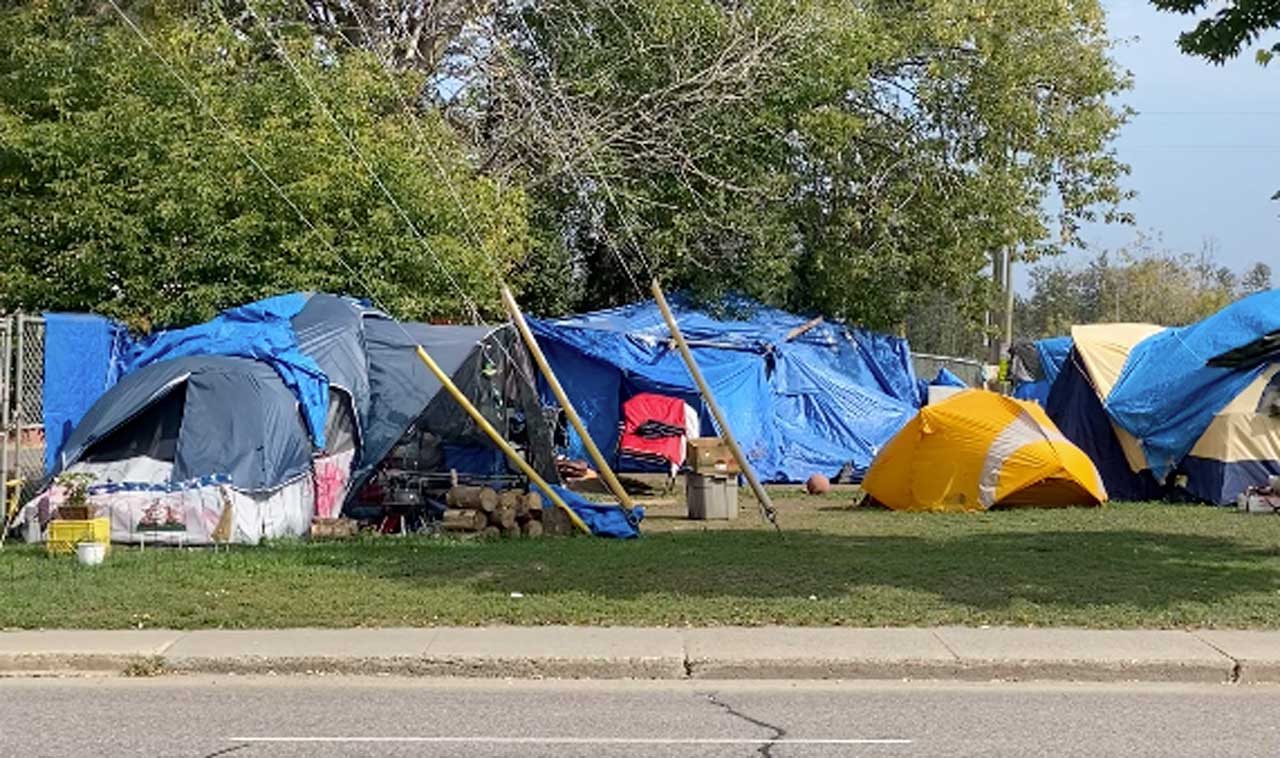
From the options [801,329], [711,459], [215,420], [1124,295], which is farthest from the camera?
[1124,295]

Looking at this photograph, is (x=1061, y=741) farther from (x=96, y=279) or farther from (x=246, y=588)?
(x=96, y=279)

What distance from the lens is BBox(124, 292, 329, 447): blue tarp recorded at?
16375 millimetres

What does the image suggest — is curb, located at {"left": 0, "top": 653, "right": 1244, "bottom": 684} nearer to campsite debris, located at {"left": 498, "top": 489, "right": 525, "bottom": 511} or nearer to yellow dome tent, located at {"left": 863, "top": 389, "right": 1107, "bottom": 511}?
campsite debris, located at {"left": 498, "top": 489, "right": 525, "bottom": 511}

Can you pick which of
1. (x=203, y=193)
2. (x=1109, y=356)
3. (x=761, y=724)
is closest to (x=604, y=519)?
(x=203, y=193)

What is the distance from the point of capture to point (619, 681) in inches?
383

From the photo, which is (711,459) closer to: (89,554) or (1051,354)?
(89,554)

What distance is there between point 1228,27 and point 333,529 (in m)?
10.0

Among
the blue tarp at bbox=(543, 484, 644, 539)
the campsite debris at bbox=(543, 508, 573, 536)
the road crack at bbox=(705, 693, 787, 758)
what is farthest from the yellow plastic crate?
the road crack at bbox=(705, 693, 787, 758)

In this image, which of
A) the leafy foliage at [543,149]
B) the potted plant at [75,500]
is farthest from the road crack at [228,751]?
the leafy foliage at [543,149]

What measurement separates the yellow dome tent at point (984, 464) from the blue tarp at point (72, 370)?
9717mm

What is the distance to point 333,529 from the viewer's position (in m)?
15.9

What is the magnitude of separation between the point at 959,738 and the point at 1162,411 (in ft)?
45.2

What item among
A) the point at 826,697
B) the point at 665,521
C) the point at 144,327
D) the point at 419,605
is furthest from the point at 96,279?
the point at 826,697

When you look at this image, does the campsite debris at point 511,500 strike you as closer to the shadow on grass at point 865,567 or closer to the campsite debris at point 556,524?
the campsite debris at point 556,524
